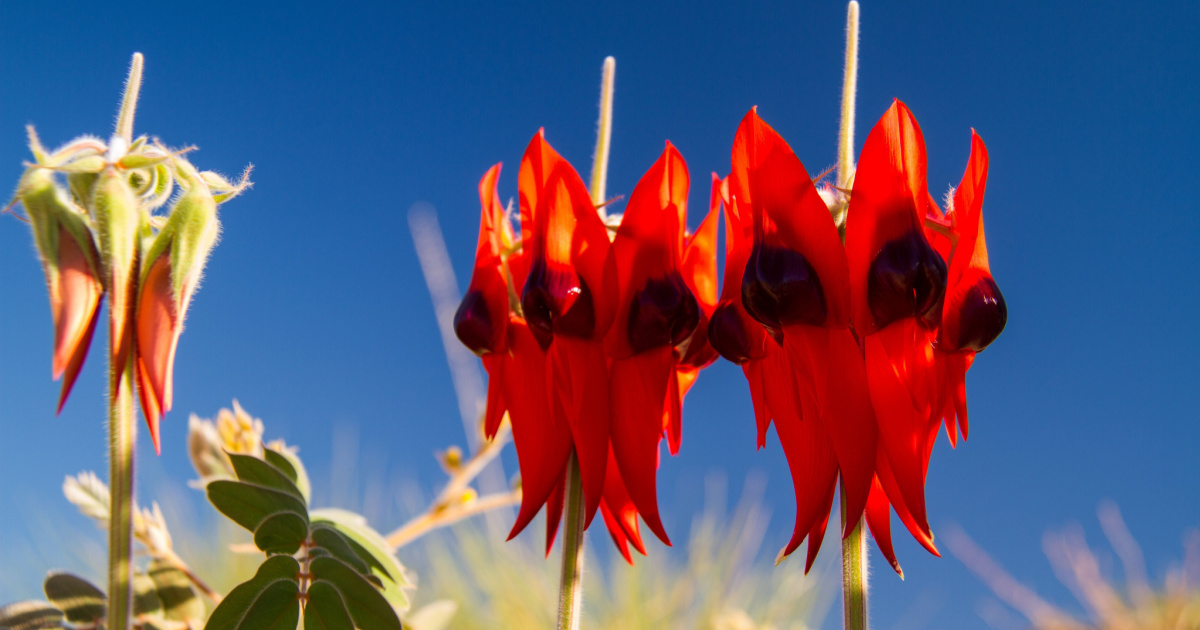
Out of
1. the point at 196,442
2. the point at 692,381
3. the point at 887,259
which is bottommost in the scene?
the point at 196,442

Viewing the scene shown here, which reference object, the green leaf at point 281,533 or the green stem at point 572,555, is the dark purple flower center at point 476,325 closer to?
A: the green stem at point 572,555

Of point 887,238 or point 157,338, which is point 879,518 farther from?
point 157,338

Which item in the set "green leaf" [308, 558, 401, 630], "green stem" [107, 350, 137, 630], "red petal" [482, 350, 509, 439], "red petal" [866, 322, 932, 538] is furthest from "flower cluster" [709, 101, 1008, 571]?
"green stem" [107, 350, 137, 630]

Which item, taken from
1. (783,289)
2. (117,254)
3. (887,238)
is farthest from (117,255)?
(887,238)

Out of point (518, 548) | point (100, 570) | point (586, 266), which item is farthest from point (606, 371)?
point (100, 570)

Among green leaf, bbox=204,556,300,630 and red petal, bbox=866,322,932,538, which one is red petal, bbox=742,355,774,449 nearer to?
red petal, bbox=866,322,932,538

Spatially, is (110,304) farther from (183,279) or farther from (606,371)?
(606,371)
